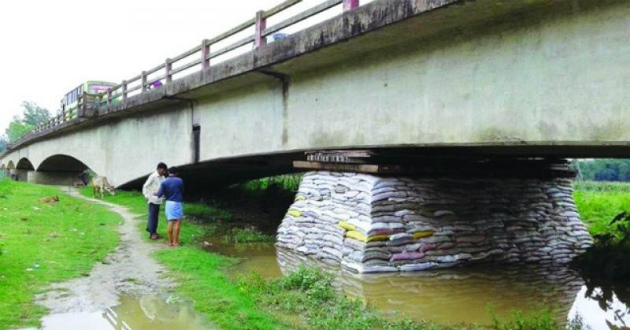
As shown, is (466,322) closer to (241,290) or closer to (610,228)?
(241,290)

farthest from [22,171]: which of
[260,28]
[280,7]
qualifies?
[280,7]

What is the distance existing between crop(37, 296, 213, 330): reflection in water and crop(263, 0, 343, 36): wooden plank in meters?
5.20

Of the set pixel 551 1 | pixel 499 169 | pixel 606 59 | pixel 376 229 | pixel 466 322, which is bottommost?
pixel 466 322

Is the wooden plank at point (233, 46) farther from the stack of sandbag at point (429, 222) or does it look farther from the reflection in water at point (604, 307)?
the reflection in water at point (604, 307)

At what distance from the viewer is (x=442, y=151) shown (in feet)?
29.4

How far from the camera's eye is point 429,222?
8.49 metres

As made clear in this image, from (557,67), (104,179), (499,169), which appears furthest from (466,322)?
(104,179)

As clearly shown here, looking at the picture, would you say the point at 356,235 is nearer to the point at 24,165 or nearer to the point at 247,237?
the point at 247,237

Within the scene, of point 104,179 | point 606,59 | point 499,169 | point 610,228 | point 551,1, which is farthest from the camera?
point 104,179

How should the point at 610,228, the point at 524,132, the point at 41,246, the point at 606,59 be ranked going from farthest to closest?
1. the point at 610,228
2. the point at 41,246
3. the point at 524,132
4. the point at 606,59

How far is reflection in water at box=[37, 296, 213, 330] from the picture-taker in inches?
201

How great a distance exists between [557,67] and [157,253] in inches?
270

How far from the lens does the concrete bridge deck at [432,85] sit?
546 cm

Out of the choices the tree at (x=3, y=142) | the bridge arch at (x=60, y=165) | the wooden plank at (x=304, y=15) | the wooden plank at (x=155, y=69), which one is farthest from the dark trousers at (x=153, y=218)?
the tree at (x=3, y=142)
